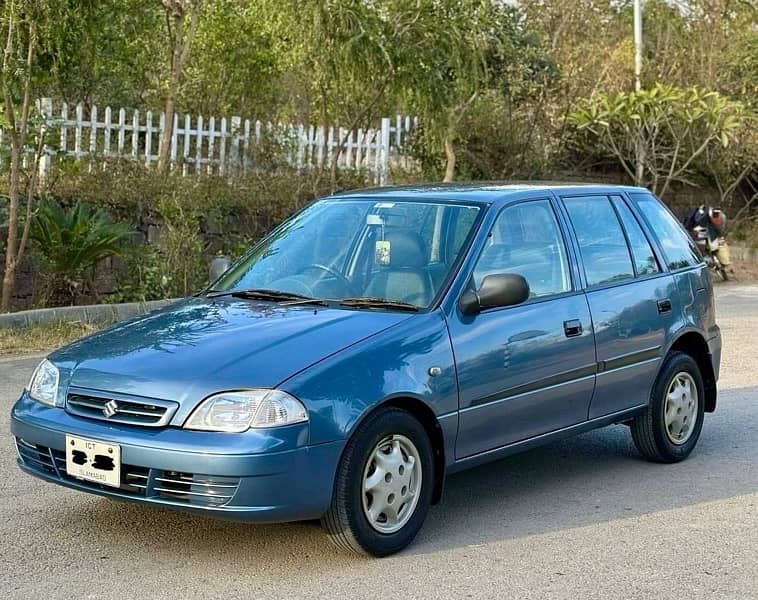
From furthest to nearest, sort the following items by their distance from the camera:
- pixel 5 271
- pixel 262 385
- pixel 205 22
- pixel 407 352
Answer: pixel 205 22
pixel 5 271
pixel 407 352
pixel 262 385

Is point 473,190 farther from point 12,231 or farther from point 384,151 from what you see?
point 384,151

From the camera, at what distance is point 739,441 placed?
7516 millimetres

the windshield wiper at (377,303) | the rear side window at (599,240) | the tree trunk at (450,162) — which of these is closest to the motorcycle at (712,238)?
the tree trunk at (450,162)

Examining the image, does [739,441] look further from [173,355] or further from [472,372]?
[173,355]

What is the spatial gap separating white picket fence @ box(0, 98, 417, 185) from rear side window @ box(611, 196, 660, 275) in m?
8.57

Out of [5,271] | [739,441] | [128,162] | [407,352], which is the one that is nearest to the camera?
[407,352]

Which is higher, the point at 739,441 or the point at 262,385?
the point at 262,385

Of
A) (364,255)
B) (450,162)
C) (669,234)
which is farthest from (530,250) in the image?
(450,162)

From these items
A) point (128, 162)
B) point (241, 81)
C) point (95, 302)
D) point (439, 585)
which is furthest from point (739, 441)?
point (241, 81)

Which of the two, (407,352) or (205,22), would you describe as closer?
(407,352)

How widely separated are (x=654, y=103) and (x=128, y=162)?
32.6ft

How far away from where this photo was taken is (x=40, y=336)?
10.8 m

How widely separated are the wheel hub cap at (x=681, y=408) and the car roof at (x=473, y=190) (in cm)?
124

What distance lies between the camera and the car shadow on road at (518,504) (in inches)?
204
